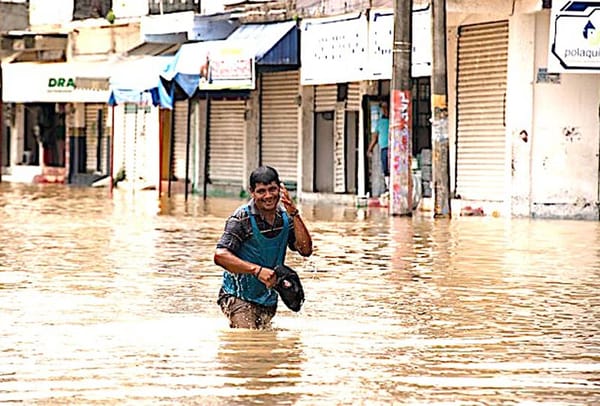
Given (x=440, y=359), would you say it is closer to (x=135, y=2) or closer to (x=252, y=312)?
(x=252, y=312)

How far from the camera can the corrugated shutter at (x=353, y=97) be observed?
30.9 m

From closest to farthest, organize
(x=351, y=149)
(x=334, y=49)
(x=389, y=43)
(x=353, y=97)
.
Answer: (x=389, y=43) → (x=334, y=49) → (x=353, y=97) → (x=351, y=149)

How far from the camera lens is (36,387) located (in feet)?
26.4

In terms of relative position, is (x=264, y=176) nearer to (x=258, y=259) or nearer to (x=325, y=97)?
(x=258, y=259)

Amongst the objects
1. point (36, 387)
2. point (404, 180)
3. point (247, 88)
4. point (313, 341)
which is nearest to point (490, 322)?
point (313, 341)

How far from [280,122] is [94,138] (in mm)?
10900

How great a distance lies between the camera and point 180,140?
3934 cm

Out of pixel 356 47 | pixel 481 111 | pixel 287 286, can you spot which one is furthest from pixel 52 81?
pixel 287 286

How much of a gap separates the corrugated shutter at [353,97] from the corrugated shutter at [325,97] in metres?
0.60

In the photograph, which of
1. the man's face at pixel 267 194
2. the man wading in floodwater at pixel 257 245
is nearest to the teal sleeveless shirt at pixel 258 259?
the man wading in floodwater at pixel 257 245

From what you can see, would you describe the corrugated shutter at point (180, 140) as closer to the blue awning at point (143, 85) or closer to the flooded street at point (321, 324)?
the blue awning at point (143, 85)

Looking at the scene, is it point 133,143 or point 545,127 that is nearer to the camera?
point 545,127

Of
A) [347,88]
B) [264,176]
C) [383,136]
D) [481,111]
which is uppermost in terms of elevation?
[347,88]

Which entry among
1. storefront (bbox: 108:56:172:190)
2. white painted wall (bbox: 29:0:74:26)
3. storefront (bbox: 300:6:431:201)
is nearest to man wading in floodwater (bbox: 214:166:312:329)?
storefront (bbox: 300:6:431:201)
